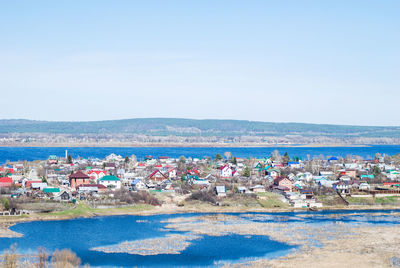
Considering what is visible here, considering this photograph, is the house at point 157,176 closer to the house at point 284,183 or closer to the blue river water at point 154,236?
the house at point 284,183

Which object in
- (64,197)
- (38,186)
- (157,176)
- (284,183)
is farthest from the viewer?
(157,176)

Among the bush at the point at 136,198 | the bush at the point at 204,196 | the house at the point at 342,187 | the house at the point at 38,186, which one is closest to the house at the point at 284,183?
the house at the point at 342,187

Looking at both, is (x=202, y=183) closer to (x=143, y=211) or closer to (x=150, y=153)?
(x=143, y=211)

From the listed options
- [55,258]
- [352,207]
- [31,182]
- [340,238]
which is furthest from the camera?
[31,182]

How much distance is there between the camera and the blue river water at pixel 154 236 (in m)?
27.0

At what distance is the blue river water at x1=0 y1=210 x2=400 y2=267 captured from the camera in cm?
2698

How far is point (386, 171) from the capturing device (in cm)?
6669

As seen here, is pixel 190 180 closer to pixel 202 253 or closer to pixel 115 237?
pixel 115 237

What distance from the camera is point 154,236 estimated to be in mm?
32500

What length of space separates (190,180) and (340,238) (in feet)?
84.3

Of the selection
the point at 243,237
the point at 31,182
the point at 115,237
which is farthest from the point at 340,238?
the point at 31,182

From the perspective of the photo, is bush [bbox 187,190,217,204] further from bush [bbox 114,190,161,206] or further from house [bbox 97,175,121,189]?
house [bbox 97,175,121,189]

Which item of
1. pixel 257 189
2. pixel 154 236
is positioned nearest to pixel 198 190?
pixel 257 189

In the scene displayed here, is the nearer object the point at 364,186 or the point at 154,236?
the point at 154,236
